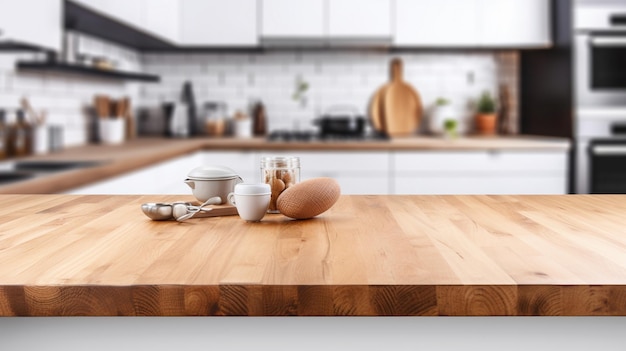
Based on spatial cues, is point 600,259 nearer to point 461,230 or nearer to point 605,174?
point 461,230

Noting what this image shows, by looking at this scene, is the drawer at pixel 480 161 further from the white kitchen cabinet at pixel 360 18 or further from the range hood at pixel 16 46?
the range hood at pixel 16 46

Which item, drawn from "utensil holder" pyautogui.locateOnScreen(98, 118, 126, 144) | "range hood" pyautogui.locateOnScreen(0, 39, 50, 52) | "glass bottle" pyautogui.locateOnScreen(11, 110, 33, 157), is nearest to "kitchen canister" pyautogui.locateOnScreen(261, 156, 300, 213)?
"range hood" pyautogui.locateOnScreen(0, 39, 50, 52)

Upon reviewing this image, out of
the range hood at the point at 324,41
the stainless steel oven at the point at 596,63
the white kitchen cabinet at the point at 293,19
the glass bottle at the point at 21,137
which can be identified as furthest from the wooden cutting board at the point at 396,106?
the glass bottle at the point at 21,137

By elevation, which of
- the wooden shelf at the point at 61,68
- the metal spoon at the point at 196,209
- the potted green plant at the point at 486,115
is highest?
the wooden shelf at the point at 61,68

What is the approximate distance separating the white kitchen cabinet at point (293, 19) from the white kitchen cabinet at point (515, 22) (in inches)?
39.6

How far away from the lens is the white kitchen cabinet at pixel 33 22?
2.32 meters

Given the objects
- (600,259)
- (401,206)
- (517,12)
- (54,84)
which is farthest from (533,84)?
(600,259)

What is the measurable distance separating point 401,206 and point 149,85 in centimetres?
365

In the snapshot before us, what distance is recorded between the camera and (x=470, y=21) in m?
4.47

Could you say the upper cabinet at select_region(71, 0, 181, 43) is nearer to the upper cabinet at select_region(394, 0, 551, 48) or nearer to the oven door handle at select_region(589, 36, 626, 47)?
the upper cabinet at select_region(394, 0, 551, 48)

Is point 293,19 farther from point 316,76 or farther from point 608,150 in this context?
point 608,150

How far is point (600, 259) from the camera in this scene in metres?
1.07

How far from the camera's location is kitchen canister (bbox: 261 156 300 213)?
1544mm

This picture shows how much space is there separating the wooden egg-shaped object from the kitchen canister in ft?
0.33
